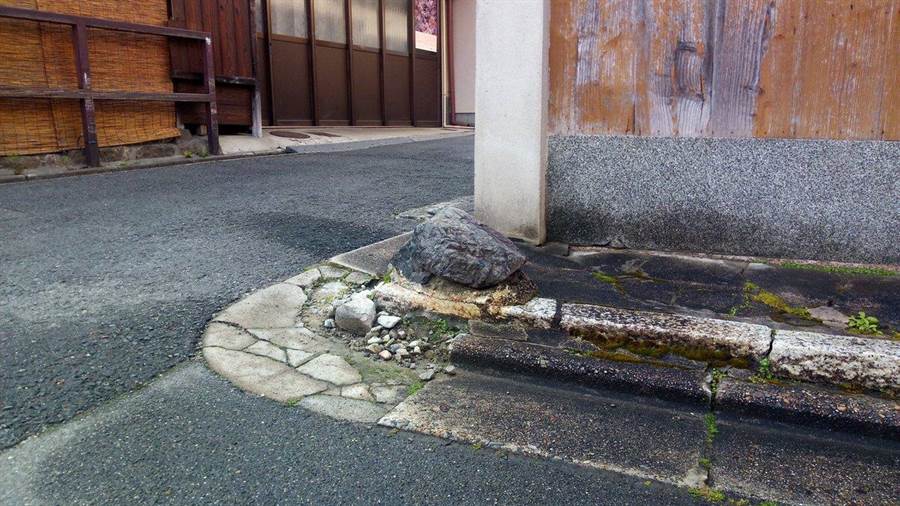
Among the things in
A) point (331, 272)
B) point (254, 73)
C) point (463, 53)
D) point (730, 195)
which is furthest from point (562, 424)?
point (463, 53)

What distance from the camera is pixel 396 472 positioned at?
2.25m

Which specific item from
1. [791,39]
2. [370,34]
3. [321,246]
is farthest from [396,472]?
[370,34]

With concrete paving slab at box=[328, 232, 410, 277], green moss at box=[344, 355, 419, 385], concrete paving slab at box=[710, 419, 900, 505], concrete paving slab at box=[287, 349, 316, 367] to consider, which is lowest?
concrete paving slab at box=[710, 419, 900, 505]

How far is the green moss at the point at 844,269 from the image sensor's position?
3746 mm

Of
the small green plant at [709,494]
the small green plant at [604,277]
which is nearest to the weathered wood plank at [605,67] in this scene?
the small green plant at [604,277]

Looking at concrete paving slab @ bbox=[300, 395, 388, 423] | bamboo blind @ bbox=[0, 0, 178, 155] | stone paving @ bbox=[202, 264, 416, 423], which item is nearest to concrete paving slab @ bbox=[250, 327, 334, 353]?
stone paving @ bbox=[202, 264, 416, 423]

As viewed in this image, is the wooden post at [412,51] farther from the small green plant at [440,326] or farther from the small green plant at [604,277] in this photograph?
the small green plant at [440,326]

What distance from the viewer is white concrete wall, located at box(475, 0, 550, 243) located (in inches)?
166

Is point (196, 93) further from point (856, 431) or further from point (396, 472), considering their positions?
point (856, 431)

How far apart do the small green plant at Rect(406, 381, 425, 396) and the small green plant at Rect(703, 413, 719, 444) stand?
1.17m

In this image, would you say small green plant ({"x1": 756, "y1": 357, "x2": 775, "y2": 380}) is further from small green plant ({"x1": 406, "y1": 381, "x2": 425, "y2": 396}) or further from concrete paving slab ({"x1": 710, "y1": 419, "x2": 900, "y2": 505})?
small green plant ({"x1": 406, "y1": 381, "x2": 425, "y2": 396})

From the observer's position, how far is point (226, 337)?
10.6ft

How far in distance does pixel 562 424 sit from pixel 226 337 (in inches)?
66.3

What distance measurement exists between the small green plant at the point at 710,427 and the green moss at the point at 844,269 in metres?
1.69
